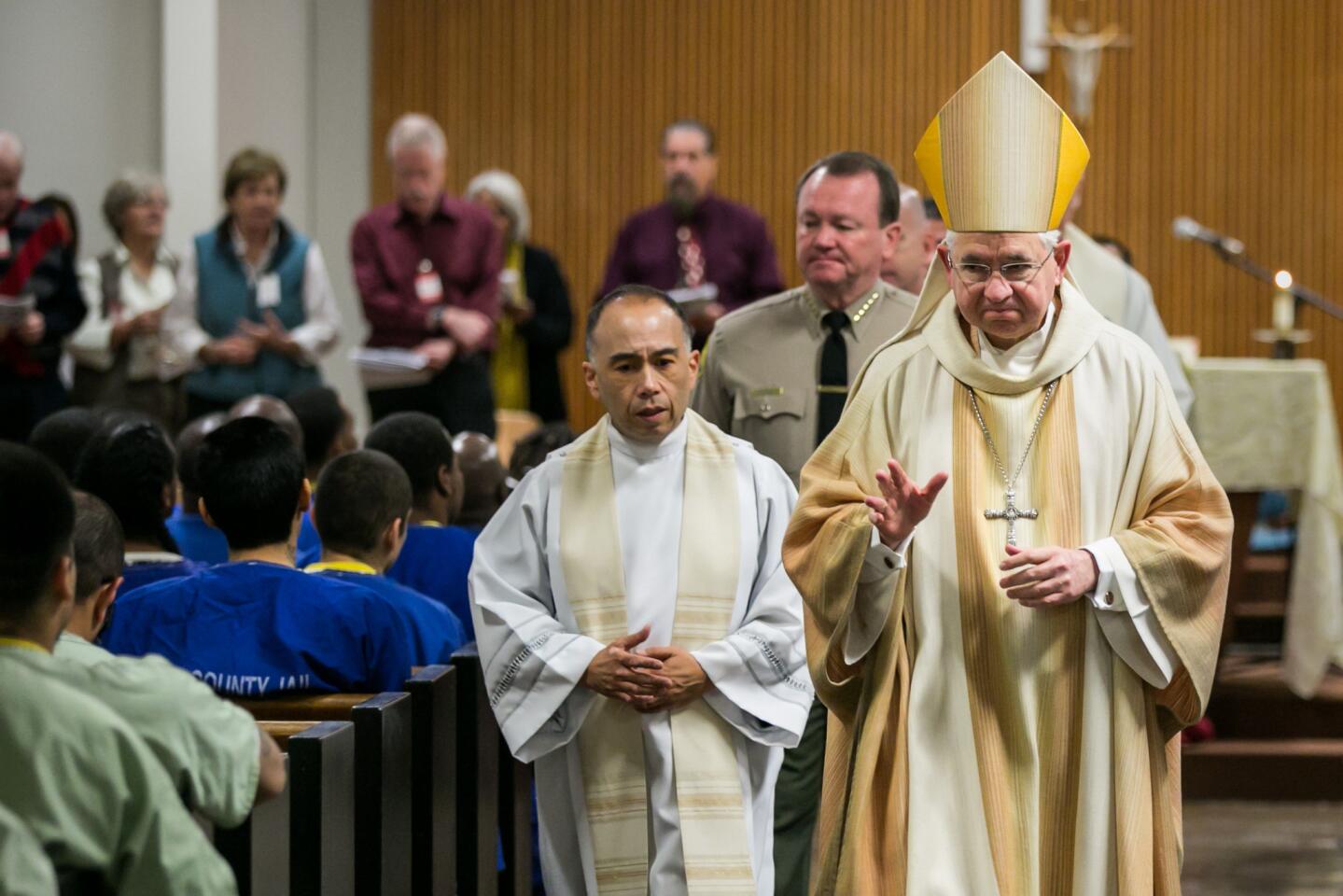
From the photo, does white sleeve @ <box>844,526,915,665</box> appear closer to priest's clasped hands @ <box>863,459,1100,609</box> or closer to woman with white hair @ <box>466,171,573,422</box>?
priest's clasped hands @ <box>863,459,1100,609</box>

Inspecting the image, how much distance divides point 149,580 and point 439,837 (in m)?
0.89

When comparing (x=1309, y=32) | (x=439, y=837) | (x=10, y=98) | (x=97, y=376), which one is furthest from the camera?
(x=1309, y=32)

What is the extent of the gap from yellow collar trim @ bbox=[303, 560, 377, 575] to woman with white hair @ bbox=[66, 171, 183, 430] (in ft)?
13.0

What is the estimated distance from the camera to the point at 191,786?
239 cm

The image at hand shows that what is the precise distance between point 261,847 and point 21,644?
74cm

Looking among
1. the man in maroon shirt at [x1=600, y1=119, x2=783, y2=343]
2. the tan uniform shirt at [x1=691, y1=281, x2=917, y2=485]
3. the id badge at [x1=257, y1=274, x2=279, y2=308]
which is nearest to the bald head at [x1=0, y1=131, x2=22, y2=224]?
the id badge at [x1=257, y1=274, x2=279, y2=308]

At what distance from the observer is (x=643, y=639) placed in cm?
360

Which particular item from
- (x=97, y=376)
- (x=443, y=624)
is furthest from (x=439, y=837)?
(x=97, y=376)

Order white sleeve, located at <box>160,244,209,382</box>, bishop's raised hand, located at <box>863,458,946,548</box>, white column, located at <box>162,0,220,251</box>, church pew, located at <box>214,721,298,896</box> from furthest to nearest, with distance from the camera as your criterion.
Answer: white column, located at <box>162,0,220,251</box> → white sleeve, located at <box>160,244,209,382</box> → bishop's raised hand, located at <box>863,458,946,548</box> → church pew, located at <box>214,721,298,896</box>

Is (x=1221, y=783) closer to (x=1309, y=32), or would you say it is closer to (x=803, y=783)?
(x=803, y=783)

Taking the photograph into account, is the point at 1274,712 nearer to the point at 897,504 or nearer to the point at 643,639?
the point at 643,639

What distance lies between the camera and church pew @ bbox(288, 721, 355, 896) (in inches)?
121

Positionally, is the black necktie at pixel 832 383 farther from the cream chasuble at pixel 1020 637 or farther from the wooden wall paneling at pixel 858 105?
the wooden wall paneling at pixel 858 105

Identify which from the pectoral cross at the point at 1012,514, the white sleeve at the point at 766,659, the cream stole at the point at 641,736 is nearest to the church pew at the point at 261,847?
the cream stole at the point at 641,736
